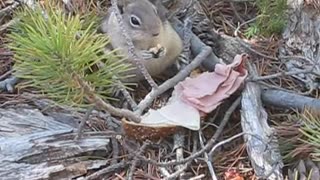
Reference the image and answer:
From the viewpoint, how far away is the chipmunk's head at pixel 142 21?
2318mm

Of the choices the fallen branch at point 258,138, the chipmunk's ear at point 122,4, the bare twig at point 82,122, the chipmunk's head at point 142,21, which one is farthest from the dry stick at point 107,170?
the chipmunk's ear at point 122,4

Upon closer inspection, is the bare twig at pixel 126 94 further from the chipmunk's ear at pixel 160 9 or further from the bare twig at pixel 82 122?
the chipmunk's ear at pixel 160 9

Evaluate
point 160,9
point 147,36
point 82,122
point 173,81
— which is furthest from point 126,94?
point 160,9

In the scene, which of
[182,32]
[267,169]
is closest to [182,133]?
[267,169]

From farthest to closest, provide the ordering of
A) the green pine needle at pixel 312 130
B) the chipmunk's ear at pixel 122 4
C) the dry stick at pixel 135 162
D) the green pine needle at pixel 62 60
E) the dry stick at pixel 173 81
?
the chipmunk's ear at pixel 122 4 < the dry stick at pixel 173 81 < the dry stick at pixel 135 162 < the green pine needle at pixel 312 130 < the green pine needle at pixel 62 60

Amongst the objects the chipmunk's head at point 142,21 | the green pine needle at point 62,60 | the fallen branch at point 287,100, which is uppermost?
the green pine needle at point 62,60

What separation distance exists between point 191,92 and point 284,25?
562mm

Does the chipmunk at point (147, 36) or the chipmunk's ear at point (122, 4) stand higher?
the chipmunk's ear at point (122, 4)

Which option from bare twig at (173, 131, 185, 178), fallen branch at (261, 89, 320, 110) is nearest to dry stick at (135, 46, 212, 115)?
bare twig at (173, 131, 185, 178)

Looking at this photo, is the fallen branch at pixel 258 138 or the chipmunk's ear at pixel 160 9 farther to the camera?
the chipmunk's ear at pixel 160 9

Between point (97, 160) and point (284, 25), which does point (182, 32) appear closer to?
point (284, 25)

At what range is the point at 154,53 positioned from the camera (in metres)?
2.33

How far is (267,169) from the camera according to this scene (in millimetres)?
1957

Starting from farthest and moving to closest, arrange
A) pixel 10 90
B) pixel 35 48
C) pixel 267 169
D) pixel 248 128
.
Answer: pixel 10 90, pixel 248 128, pixel 267 169, pixel 35 48
